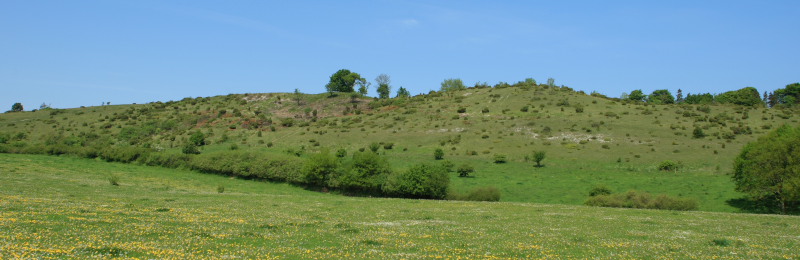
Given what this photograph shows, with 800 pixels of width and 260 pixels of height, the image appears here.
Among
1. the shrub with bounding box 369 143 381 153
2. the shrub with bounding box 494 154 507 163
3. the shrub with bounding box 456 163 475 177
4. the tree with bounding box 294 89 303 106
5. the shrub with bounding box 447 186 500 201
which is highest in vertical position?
the tree with bounding box 294 89 303 106

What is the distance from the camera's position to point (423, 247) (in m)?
17.9

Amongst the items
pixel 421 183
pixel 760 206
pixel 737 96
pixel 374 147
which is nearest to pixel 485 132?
pixel 374 147

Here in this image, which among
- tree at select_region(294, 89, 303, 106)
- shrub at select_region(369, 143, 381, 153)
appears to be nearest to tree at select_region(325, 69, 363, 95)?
tree at select_region(294, 89, 303, 106)

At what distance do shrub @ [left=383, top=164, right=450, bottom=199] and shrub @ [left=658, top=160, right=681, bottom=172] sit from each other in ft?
121

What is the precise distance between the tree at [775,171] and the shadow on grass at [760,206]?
0.42 meters

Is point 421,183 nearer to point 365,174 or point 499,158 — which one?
point 365,174

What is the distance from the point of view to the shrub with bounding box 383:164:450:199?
56.1 m

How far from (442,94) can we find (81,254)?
466ft

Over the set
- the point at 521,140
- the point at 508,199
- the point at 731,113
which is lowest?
the point at 508,199

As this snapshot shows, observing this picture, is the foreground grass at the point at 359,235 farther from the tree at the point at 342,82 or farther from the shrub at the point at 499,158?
the tree at the point at 342,82

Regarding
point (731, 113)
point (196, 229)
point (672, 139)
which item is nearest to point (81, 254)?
point (196, 229)

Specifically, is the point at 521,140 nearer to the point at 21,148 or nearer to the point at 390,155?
the point at 390,155

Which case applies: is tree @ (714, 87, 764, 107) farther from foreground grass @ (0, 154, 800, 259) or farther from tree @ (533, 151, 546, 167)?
foreground grass @ (0, 154, 800, 259)

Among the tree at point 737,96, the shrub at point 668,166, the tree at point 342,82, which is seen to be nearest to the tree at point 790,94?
the tree at point 737,96
